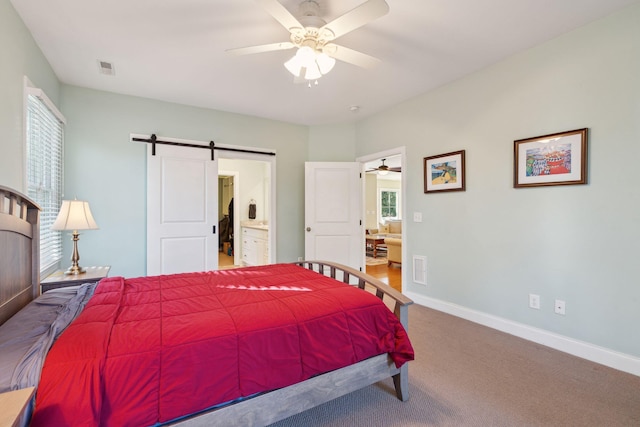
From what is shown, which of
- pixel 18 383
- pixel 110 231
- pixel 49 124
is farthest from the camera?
pixel 110 231

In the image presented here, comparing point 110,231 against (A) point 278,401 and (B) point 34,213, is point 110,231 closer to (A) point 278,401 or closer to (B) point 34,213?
(B) point 34,213

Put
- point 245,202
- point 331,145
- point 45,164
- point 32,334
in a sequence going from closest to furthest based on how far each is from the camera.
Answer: point 32,334
point 45,164
point 331,145
point 245,202

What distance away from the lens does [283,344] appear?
1414 millimetres

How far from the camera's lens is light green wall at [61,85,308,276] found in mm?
3281

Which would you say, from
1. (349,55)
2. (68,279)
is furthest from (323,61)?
(68,279)

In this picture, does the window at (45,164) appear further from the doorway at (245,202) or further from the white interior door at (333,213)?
the doorway at (245,202)

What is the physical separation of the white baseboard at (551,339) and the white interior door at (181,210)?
9.94ft

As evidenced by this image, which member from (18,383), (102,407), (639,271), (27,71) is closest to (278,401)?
(102,407)

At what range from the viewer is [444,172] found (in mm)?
3393

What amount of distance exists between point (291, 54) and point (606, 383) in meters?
3.45

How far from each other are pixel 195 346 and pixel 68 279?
6.06 feet

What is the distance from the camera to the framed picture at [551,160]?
236 centimetres

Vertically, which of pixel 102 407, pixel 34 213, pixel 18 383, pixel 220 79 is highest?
pixel 220 79

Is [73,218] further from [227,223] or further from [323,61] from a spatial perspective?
[227,223]
